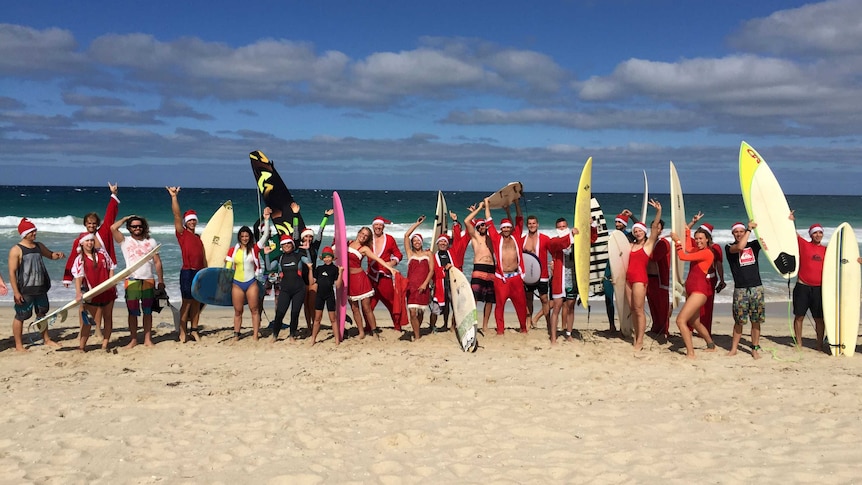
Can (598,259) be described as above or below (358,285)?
above

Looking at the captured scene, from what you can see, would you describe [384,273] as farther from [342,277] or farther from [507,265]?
[507,265]

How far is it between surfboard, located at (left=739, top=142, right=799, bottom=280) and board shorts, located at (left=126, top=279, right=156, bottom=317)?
6.63m

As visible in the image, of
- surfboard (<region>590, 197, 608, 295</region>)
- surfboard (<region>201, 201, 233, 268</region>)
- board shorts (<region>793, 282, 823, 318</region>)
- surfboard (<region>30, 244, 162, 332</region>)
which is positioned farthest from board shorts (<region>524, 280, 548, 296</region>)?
surfboard (<region>30, 244, 162, 332</region>)

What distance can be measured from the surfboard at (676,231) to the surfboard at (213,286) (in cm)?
505

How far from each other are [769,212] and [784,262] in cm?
66

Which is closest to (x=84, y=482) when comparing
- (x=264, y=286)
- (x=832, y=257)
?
(x=264, y=286)

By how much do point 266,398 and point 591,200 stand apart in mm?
4570

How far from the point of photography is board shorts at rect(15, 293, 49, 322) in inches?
269

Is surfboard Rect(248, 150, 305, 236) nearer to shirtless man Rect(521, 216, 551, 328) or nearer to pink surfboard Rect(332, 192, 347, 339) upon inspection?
pink surfboard Rect(332, 192, 347, 339)

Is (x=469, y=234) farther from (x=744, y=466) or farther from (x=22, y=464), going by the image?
(x=22, y=464)

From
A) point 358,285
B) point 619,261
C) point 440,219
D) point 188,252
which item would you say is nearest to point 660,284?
point 619,261

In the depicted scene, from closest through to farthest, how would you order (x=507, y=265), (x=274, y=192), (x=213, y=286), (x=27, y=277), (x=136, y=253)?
(x=27, y=277), (x=136, y=253), (x=213, y=286), (x=507, y=265), (x=274, y=192)

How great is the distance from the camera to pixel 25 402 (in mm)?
5254

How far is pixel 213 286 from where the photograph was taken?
24.4 ft
